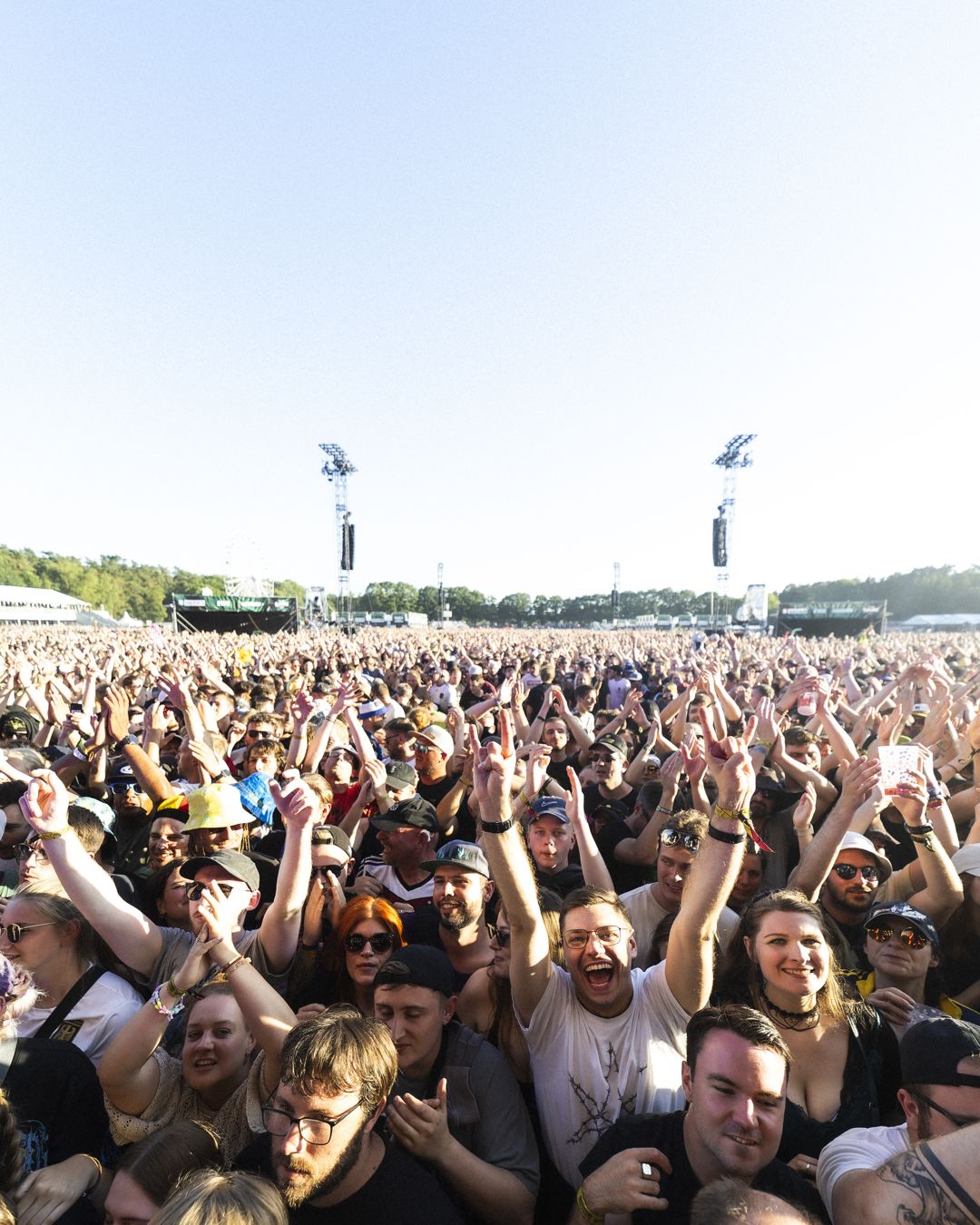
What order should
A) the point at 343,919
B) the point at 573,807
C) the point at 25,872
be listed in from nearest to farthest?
the point at 343,919, the point at 25,872, the point at 573,807

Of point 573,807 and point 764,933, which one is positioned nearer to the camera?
point 764,933

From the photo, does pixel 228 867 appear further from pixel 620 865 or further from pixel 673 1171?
pixel 620 865

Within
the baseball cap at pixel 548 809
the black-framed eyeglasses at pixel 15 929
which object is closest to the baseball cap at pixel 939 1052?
the baseball cap at pixel 548 809

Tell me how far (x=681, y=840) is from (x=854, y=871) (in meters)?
1.01

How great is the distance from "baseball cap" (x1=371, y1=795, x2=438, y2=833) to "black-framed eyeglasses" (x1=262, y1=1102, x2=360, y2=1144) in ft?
7.91

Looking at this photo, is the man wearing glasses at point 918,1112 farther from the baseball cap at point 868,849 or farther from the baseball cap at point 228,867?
the baseball cap at point 228,867

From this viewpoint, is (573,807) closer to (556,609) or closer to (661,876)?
(661,876)

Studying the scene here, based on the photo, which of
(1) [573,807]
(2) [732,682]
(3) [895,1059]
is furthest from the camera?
(2) [732,682]

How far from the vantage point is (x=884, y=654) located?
68.2 ft

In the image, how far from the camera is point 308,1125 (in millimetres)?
1743

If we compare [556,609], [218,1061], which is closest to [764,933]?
[218,1061]

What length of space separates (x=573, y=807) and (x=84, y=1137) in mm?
2220

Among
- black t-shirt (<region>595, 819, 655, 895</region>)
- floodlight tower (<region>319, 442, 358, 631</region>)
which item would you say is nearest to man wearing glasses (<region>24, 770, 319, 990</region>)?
black t-shirt (<region>595, 819, 655, 895</region>)

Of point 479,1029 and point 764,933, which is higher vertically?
point 764,933
